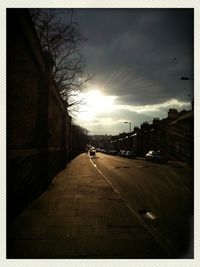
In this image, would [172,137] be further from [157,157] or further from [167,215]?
[167,215]

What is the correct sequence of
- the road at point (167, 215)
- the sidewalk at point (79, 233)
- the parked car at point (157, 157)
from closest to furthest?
the sidewalk at point (79, 233) → the road at point (167, 215) → the parked car at point (157, 157)

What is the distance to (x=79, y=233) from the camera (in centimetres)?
567

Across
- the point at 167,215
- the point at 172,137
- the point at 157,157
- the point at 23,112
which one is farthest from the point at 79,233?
the point at 172,137

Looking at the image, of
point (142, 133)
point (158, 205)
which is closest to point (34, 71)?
point (158, 205)

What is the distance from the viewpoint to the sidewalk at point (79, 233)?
15.2 feet

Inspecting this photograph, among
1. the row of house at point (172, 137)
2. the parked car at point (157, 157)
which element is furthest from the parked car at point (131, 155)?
the parked car at point (157, 157)

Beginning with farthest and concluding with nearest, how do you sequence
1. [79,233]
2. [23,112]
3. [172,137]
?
1. [172,137]
2. [23,112]
3. [79,233]

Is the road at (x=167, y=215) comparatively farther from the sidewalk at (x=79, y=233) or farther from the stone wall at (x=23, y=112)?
the stone wall at (x=23, y=112)

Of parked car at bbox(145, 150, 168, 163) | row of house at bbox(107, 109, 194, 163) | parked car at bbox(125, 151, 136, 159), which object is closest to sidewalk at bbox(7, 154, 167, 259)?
row of house at bbox(107, 109, 194, 163)

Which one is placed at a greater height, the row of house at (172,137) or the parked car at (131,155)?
the row of house at (172,137)

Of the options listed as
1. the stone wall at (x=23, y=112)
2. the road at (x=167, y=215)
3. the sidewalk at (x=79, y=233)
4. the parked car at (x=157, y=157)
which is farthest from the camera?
the parked car at (x=157, y=157)

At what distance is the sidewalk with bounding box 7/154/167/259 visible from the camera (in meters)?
4.64
